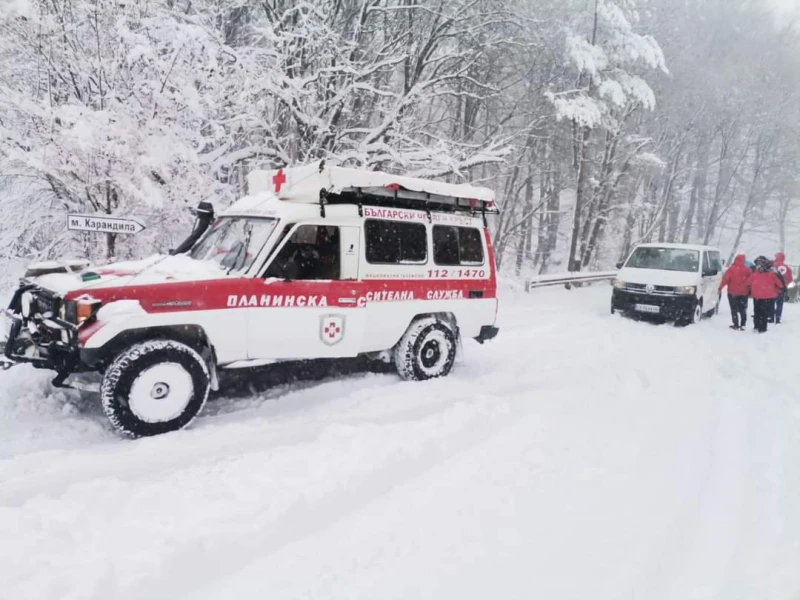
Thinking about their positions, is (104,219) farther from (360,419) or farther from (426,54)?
(426,54)

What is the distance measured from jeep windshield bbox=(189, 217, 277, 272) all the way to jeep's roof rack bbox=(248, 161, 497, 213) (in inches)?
20.8

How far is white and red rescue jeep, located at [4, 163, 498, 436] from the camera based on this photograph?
14.2 feet

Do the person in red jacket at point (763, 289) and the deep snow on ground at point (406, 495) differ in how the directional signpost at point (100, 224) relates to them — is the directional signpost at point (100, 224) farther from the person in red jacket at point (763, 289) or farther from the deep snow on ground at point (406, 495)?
the person in red jacket at point (763, 289)

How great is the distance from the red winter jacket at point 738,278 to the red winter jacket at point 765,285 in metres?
0.25

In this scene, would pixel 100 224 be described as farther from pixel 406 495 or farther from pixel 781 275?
pixel 781 275

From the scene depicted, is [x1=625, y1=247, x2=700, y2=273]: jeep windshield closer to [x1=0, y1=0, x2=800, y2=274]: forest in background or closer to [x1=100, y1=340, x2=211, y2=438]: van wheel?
[x1=0, y1=0, x2=800, y2=274]: forest in background

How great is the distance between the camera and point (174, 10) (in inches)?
336

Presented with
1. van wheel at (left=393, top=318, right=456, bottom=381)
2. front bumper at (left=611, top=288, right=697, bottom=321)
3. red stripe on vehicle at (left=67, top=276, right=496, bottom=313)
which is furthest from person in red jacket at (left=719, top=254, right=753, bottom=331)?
red stripe on vehicle at (left=67, top=276, right=496, bottom=313)

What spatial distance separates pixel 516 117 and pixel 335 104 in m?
8.87

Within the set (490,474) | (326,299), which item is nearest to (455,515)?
(490,474)

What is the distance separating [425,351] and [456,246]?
140 cm

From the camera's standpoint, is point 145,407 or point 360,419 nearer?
point 145,407

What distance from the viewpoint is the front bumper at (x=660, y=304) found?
10930 mm

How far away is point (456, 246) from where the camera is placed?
6.61m
